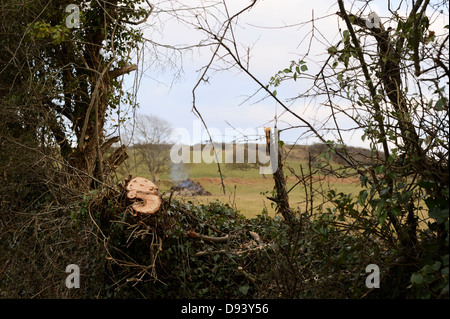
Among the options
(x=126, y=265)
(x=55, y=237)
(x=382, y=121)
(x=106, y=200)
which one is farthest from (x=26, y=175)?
(x=382, y=121)

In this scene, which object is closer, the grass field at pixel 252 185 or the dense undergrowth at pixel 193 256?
the dense undergrowth at pixel 193 256

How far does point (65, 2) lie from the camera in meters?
8.20

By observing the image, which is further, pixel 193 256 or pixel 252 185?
pixel 252 185

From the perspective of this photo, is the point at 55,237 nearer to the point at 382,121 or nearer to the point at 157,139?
the point at 382,121

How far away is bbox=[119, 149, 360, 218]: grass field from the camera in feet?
14.9

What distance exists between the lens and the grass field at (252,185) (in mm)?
4542

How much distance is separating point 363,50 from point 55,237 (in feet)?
15.3

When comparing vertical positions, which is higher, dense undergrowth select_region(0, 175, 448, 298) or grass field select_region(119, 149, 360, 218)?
grass field select_region(119, 149, 360, 218)

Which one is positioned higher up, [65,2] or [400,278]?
[65,2]

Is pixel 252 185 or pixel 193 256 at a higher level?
pixel 252 185

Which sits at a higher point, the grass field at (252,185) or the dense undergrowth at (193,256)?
the grass field at (252,185)

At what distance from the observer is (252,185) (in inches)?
Answer: 360

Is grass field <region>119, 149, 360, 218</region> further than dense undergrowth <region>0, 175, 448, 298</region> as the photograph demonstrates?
Yes
